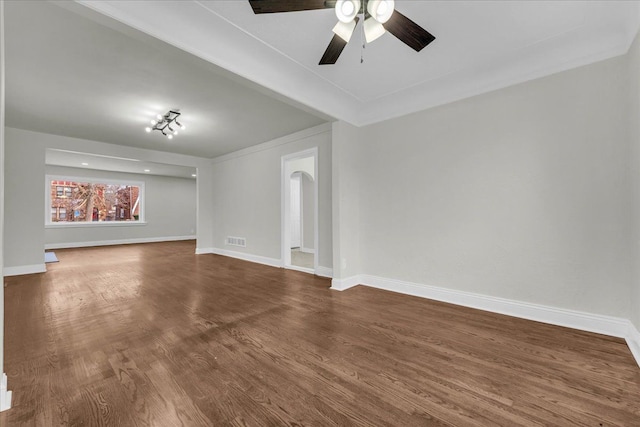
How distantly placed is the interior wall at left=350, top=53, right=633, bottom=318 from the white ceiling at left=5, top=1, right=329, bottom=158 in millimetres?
1614

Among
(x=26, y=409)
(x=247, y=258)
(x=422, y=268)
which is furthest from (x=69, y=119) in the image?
(x=422, y=268)

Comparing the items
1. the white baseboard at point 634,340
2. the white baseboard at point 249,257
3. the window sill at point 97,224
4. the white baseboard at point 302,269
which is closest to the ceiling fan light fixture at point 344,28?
the white baseboard at point 634,340

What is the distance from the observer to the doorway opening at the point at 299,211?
5.19m

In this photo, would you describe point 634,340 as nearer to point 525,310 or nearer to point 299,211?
point 525,310

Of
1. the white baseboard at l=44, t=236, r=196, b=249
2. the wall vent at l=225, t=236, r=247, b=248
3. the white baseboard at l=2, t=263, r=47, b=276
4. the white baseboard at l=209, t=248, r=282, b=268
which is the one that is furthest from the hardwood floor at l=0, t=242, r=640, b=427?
the white baseboard at l=44, t=236, r=196, b=249

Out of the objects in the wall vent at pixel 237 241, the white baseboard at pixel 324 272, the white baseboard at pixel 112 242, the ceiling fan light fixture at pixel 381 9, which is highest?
the ceiling fan light fixture at pixel 381 9

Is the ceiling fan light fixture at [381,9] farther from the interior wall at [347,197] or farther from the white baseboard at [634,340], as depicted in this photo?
the white baseboard at [634,340]

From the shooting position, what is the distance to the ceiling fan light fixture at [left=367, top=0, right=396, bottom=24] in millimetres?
1528

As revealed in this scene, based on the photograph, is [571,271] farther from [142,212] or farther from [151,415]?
[142,212]

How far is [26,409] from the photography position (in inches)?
55.6

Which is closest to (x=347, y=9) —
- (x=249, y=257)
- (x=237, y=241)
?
(x=249, y=257)

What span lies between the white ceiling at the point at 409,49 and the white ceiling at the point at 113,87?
169mm

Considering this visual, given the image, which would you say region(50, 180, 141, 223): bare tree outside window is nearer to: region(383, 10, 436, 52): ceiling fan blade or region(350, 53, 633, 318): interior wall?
region(350, 53, 633, 318): interior wall

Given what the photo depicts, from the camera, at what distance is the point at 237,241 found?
20.9ft
